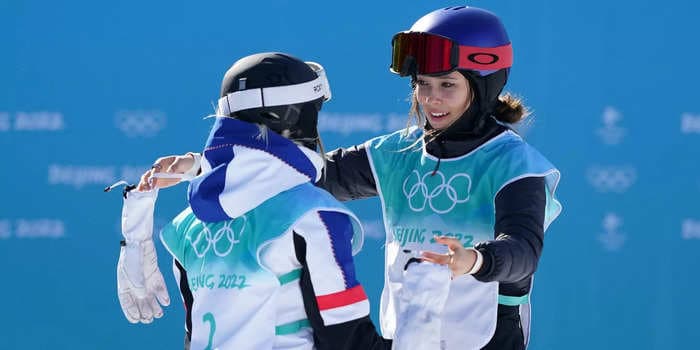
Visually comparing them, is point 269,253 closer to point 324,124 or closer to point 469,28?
point 469,28

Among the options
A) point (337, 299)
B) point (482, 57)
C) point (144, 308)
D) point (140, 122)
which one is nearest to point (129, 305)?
point (144, 308)

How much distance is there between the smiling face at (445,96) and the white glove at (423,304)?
2.01 feet

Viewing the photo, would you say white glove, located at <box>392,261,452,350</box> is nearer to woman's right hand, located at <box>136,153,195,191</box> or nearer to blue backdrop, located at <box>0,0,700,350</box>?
woman's right hand, located at <box>136,153,195,191</box>

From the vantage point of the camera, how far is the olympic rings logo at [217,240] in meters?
2.32

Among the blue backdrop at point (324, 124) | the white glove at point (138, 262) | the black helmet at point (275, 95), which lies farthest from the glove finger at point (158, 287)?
the blue backdrop at point (324, 124)

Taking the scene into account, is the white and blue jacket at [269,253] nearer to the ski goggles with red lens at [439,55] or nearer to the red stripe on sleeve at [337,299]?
the red stripe on sleeve at [337,299]

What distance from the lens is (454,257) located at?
7.32 ft

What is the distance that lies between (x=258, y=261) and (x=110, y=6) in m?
2.49

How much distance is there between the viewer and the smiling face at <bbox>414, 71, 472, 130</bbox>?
2768mm

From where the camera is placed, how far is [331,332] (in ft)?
7.36

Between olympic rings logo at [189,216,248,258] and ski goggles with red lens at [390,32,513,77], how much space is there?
689 millimetres

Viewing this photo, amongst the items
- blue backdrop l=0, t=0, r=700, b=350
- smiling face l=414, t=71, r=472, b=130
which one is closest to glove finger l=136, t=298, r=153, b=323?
smiling face l=414, t=71, r=472, b=130
